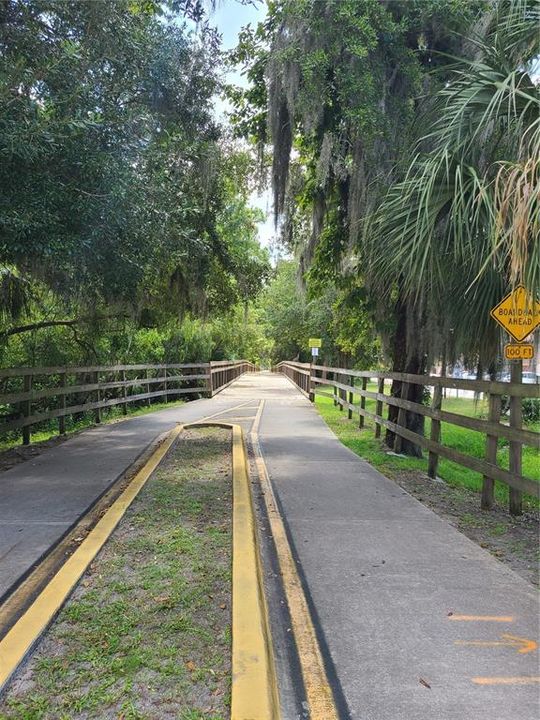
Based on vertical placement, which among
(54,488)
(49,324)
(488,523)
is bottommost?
(488,523)

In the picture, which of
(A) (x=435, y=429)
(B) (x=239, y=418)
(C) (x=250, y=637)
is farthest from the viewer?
(B) (x=239, y=418)

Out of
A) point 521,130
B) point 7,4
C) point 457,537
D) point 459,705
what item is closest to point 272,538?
point 457,537

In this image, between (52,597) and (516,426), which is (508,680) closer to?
(52,597)

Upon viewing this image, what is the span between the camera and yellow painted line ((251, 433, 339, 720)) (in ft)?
8.27

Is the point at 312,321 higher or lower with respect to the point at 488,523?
higher

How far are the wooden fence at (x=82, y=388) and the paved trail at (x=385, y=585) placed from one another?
153cm

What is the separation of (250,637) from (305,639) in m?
0.38

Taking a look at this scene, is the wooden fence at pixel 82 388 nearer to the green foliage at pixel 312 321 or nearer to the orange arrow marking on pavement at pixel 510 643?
the green foliage at pixel 312 321

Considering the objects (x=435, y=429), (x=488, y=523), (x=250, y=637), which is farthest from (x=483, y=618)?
(x=435, y=429)

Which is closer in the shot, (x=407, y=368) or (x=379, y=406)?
(x=407, y=368)

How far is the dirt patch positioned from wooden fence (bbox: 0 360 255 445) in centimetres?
552

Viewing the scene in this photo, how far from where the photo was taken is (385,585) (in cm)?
379

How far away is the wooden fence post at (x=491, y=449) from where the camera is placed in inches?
222

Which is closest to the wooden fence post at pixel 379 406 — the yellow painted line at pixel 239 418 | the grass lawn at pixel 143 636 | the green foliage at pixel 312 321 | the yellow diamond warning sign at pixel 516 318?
the green foliage at pixel 312 321
